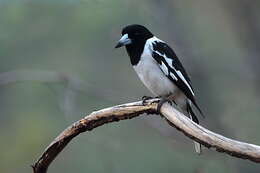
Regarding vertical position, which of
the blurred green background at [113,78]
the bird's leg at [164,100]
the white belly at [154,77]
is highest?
the blurred green background at [113,78]

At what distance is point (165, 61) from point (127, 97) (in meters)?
4.45

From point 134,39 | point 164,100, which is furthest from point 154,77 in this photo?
point 164,100

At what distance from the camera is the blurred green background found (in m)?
8.30

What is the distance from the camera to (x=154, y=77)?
4.45 metres

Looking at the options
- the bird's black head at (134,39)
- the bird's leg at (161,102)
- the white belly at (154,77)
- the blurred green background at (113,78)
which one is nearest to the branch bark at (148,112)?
the bird's leg at (161,102)

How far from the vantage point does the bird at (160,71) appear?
4457 millimetres

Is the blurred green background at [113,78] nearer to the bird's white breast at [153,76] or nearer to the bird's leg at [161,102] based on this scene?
the bird's white breast at [153,76]

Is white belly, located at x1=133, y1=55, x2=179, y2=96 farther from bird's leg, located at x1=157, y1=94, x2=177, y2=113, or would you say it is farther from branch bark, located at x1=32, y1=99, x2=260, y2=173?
branch bark, located at x1=32, y1=99, x2=260, y2=173

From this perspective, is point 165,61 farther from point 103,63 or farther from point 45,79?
point 103,63

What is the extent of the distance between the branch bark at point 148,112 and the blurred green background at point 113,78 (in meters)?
3.41

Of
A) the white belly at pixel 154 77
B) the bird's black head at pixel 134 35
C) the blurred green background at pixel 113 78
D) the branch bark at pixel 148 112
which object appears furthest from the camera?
the blurred green background at pixel 113 78

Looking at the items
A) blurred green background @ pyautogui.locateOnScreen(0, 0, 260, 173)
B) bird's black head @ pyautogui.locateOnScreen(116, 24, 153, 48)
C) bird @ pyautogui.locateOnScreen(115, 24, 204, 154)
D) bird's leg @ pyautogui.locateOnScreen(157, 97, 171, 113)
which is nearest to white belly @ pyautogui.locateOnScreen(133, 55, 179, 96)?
bird @ pyautogui.locateOnScreen(115, 24, 204, 154)

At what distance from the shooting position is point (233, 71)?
9625mm

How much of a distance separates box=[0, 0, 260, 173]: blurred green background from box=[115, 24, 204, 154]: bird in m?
2.69
